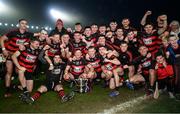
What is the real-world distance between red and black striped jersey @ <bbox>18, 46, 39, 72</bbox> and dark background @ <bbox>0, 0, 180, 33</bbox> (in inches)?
614

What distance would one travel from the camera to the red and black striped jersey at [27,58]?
813 cm

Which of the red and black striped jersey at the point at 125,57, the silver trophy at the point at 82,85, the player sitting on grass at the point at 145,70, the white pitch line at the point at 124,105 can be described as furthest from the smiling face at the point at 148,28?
the silver trophy at the point at 82,85

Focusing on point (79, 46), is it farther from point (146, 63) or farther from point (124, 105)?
point (124, 105)

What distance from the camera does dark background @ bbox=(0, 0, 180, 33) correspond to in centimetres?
2272

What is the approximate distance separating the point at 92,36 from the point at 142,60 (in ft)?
8.15

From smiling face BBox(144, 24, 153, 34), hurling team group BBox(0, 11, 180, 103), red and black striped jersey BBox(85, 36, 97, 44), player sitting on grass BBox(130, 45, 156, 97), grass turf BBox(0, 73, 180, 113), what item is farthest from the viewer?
red and black striped jersey BBox(85, 36, 97, 44)

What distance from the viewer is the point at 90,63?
8.98 m

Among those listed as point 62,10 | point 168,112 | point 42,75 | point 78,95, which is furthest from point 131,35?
point 62,10

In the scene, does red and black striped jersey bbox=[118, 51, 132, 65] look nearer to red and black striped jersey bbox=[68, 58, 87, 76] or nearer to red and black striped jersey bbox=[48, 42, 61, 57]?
red and black striped jersey bbox=[68, 58, 87, 76]

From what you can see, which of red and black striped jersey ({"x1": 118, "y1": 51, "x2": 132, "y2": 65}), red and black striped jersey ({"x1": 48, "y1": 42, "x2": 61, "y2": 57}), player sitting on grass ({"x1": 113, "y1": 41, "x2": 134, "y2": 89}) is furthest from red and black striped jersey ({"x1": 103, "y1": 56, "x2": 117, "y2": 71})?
red and black striped jersey ({"x1": 48, "y1": 42, "x2": 61, "y2": 57})

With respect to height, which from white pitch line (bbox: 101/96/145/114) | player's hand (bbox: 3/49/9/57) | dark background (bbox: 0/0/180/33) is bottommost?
white pitch line (bbox: 101/96/145/114)

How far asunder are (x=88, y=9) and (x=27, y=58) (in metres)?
20.7

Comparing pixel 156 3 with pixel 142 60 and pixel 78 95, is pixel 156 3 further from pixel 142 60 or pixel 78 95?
pixel 78 95

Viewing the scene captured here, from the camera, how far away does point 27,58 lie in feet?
26.7
